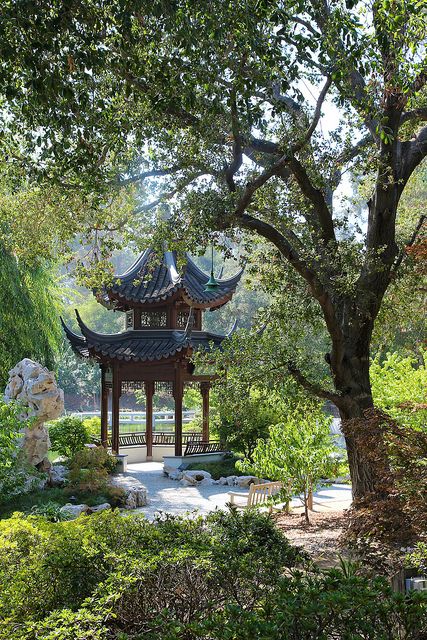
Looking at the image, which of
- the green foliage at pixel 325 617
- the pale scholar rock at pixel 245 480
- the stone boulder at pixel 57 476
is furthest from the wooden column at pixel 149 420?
the green foliage at pixel 325 617

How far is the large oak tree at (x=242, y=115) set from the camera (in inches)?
187

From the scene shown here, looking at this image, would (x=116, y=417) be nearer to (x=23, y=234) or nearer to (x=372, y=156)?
(x=23, y=234)

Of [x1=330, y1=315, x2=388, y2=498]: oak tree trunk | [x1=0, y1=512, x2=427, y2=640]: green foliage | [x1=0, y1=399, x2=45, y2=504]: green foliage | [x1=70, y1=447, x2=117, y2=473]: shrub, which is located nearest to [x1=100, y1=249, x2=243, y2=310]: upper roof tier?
[x1=70, y1=447, x2=117, y2=473]: shrub

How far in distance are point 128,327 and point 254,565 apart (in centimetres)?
1525

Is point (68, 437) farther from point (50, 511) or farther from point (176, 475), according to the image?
point (50, 511)

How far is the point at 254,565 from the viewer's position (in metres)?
4.12

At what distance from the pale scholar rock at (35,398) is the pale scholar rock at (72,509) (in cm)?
147

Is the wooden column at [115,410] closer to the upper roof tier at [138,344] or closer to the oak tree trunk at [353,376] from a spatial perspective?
the upper roof tier at [138,344]

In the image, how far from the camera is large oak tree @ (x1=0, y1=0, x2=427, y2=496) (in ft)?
15.6

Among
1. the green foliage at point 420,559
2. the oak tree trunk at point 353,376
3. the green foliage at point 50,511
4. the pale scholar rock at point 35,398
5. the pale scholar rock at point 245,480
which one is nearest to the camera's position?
the green foliage at point 420,559

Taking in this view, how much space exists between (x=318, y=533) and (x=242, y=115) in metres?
5.87

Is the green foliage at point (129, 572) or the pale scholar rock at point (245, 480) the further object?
the pale scholar rock at point (245, 480)

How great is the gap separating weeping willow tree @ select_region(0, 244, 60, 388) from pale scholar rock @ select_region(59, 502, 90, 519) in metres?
4.75

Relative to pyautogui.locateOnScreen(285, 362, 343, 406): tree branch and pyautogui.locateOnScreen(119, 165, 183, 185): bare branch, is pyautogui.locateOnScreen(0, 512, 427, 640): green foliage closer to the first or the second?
pyautogui.locateOnScreen(285, 362, 343, 406): tree branch
